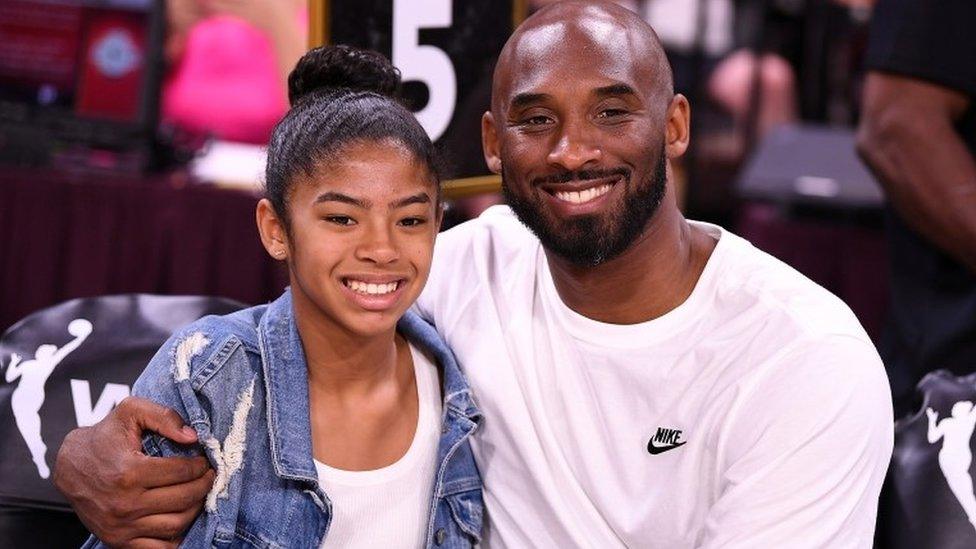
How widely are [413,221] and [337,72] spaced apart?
0.26 meters

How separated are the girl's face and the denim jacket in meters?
0.11

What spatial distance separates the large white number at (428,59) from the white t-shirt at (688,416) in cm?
43

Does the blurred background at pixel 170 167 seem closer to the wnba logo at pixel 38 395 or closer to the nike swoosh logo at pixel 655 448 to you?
the wnba logo at pixel 38 395

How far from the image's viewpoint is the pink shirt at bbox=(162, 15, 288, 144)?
4742 millimetres

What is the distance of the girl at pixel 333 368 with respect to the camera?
204 centimetres

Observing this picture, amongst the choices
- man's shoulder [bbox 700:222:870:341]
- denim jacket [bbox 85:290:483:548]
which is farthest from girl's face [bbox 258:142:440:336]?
man's shoulder [bbox 700:222:870:341]

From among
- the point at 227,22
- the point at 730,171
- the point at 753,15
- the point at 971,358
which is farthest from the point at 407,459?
the point at 753,15

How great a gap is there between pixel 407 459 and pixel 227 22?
3041 mm

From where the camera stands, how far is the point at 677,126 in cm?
230

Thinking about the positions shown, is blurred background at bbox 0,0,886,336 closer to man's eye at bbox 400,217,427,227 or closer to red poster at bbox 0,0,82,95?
red poster at bbox 0,0,82,95

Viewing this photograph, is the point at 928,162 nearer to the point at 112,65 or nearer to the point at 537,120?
the point at 537,120

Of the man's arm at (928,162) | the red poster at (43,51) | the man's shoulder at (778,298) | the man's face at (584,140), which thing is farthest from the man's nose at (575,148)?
the red poster at (43,51)

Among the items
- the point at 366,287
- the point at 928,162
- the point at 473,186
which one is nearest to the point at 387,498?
the point at 366,287

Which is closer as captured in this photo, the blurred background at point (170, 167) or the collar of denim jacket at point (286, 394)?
the collar of denim jacket at point (286, 394)
